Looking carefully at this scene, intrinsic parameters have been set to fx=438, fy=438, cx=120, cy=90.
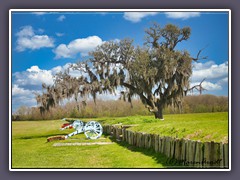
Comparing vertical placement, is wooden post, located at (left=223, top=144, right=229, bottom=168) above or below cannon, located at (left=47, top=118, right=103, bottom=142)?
below

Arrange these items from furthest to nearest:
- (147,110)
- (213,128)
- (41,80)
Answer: (147,110), (41,80), (213,128)

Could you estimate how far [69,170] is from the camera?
9742mm

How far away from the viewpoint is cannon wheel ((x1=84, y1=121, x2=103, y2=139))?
35.8ft

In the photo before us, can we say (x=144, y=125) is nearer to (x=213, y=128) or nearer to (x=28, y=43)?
(x=213, y=128)

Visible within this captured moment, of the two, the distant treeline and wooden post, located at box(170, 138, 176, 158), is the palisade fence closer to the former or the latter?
wooden post, located at box(170, 138, 176, 158)

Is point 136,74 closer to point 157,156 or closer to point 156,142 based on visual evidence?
point 156,142

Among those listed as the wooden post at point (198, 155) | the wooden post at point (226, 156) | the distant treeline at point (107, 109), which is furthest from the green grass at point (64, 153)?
the wooden post at point (226, 156)

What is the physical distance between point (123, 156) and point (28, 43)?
3.45 m

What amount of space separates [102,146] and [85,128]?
0.67m

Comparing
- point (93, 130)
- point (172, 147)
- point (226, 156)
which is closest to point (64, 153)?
point (93, 130)

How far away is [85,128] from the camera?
11.0 meters

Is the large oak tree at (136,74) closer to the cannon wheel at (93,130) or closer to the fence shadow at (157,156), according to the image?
the cannon wheel at (93,130)

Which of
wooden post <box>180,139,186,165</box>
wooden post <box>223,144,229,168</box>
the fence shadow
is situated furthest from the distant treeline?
wooden post <box>180,139,186,165</box>
